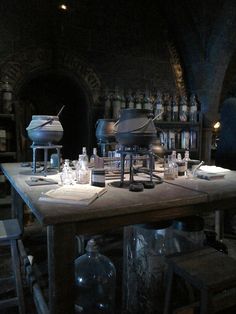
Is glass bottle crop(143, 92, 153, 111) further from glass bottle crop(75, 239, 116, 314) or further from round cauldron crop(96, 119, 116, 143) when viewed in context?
glass bottle crop(75, 239, 116, 314)

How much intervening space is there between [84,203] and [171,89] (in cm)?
381

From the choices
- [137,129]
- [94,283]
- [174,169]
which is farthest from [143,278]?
[137,129]

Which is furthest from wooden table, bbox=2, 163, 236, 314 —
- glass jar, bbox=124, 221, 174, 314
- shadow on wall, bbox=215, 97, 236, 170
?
shadow on wall, bbox=215, 97, 236, 170

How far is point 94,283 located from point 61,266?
0.90m

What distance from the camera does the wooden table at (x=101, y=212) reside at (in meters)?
1.27

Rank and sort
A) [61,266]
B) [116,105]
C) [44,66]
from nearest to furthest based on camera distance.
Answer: [61,266] → [44,66] → [116,105]

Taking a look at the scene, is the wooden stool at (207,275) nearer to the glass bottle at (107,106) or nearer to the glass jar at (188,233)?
the glass jar at (188,233)

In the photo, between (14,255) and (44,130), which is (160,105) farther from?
(14,255)

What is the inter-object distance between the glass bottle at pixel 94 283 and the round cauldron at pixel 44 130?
0.92m

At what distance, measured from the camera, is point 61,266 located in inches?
50.3

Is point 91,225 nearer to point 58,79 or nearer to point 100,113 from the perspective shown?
point 100,113

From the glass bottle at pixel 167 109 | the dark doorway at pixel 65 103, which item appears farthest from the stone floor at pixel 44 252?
the glass bottle at pixel 167 109

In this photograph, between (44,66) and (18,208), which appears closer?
(18,208)

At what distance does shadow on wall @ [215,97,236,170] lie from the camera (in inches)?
137
